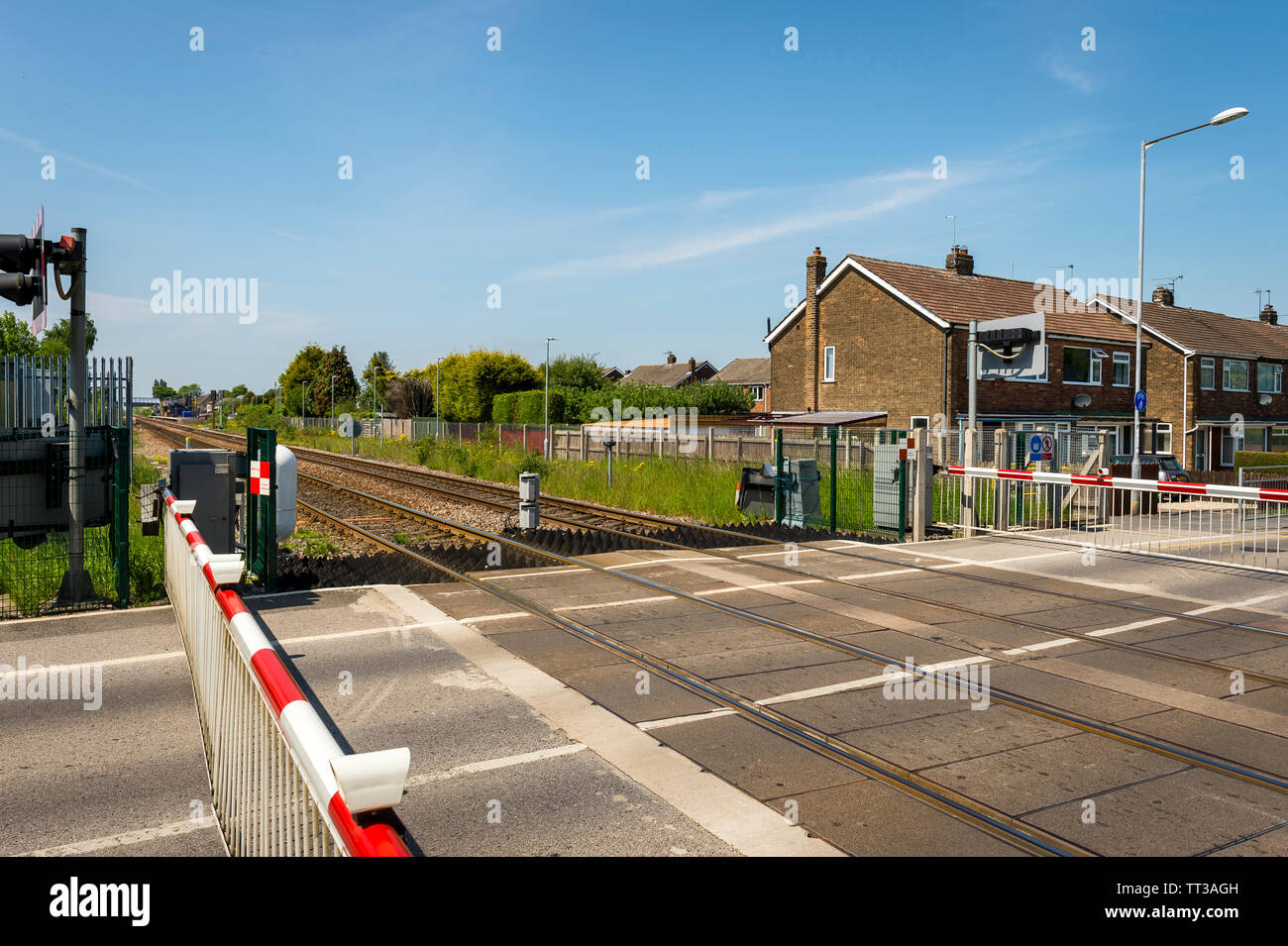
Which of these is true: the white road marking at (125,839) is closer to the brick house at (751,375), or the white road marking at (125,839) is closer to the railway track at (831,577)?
the railway track at (831,577)

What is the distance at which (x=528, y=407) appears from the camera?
49938mm

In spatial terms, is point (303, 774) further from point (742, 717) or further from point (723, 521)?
point (723, 521)

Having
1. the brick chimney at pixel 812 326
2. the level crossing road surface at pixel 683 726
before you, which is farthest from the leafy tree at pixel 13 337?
the level crossing road surface at pixel 683 726

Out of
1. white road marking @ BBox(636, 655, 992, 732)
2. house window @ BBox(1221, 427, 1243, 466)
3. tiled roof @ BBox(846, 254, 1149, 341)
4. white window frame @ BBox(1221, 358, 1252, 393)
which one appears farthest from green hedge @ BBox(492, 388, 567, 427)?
white road marking @ BBox(636, 655, 992, 732)

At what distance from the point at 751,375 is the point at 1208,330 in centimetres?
3905

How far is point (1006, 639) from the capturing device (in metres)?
8.40

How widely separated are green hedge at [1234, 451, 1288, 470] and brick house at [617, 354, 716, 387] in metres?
53.7

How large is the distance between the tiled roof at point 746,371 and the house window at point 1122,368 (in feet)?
115

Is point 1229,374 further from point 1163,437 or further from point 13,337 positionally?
point 13,337

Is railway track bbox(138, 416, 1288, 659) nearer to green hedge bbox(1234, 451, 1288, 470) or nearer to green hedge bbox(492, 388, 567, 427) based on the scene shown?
green hedge bbox(492, 388, 567, 427)

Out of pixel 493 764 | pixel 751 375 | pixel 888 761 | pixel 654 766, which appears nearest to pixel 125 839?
pixel 493 764

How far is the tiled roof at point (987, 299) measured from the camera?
3531 cm
